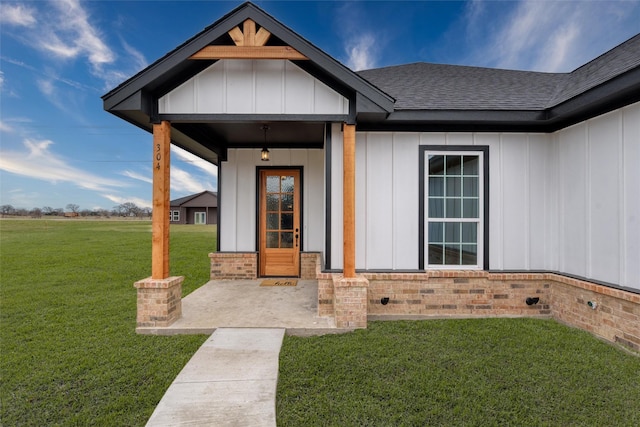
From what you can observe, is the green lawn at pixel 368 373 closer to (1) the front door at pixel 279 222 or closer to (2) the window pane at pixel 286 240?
(1) the front door at pixel 279 222

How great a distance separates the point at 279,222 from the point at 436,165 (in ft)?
11.8

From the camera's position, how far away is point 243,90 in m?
3.98

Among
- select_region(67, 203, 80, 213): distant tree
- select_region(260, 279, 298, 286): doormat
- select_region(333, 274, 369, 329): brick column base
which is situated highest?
select_region(67, 203, 80, 213): distant tree

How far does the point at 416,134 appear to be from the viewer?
448 centimetres

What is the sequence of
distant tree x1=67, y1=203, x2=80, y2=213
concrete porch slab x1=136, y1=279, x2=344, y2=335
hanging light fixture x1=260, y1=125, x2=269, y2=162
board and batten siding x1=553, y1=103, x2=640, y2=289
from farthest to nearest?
distant tree x1=67, y1=203, x2=80, y2=213 < hanging light fixture x1=260, y1=125, x2=269, y2=162 < concrete porch slab x1=136, y1=279, x2=344, y2=335 < board and batten siding x1=553, y1=103, x2=640, y2=289

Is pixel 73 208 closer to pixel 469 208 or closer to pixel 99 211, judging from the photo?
pixel 99 211

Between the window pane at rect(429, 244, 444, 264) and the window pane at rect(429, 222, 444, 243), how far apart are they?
94 mm

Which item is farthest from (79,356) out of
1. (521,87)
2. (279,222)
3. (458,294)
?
(521,87)

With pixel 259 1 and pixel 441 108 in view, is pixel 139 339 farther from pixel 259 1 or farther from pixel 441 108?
pixel 441 108

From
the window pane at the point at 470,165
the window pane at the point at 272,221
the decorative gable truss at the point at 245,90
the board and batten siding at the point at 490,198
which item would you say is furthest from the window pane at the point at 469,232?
the window pane at the point at 272,221

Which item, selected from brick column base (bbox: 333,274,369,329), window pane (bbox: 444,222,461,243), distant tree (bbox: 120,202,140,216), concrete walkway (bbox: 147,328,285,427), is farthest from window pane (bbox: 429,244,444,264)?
distant tree (bbox: 120,202,140,216)

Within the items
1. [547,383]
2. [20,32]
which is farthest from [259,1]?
[20,32]

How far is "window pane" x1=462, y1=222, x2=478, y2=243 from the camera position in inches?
179

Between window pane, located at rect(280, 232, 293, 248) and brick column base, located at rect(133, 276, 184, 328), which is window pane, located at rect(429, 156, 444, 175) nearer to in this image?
window pane, located at rect(280, 232, 293, 248)
